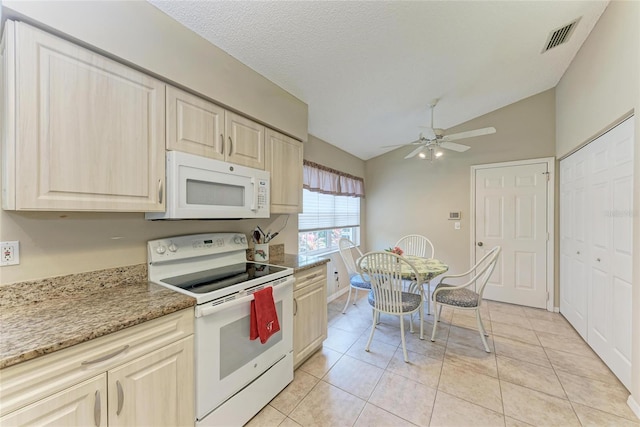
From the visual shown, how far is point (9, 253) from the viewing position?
1183mm

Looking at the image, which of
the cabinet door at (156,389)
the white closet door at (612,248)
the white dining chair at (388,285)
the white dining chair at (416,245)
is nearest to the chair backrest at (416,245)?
the white dining chair at (416,245)

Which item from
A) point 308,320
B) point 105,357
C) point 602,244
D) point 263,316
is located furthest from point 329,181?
point 105,357

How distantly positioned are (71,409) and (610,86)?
12.5 ft

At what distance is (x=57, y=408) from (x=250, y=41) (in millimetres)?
2126

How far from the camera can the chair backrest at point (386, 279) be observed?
2.26m

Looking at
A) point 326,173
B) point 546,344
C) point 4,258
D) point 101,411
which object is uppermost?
point 326,173

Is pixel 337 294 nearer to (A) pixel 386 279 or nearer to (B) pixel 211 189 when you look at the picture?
(A) pixel 386 279

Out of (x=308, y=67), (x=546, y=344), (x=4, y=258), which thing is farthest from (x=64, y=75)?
(x=546, y=344)

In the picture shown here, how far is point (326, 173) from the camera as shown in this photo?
11.7 ft

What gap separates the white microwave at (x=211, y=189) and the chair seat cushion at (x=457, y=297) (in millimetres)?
1942

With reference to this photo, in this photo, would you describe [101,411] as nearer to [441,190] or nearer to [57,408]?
[57,408]

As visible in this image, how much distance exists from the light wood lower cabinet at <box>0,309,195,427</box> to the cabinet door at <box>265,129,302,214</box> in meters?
1.28

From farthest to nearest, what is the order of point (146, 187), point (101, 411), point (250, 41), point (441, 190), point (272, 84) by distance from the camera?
point (441, 190) < point (272, 84) < point (250, 41) < point (146, 187) < point (101, 411)

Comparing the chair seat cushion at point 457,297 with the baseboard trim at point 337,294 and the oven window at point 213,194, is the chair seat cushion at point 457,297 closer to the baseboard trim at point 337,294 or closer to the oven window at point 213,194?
the baseboard trim at point 337,294
